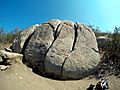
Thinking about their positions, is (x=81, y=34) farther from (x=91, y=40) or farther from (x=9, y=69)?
(x=9, y=69)

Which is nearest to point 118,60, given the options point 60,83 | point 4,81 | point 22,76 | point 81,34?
point 81,34

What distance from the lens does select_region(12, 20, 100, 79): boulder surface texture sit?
15328mm

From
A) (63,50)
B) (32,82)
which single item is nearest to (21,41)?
(63,50)

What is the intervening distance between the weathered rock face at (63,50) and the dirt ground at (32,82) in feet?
1.89

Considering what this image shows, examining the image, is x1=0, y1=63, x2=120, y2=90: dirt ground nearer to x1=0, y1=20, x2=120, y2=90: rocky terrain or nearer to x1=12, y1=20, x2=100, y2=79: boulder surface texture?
x1=0, y1=20, x2=120, y2=90: rocky terrain

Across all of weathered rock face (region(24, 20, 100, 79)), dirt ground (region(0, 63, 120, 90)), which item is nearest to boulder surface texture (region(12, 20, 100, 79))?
weathered rock face (region(24, 20, 100, 79))

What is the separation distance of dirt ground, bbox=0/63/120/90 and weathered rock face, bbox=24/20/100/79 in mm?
577

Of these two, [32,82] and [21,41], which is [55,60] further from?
[21,41]

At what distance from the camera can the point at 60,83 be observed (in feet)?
48.7

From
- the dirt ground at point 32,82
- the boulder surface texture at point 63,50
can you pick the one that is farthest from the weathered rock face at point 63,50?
the dirt ground at point 32,82

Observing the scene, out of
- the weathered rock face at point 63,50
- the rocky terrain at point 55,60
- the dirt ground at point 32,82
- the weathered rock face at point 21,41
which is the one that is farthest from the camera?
the weathered rock face at point 21,41

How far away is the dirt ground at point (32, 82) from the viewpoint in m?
13.5

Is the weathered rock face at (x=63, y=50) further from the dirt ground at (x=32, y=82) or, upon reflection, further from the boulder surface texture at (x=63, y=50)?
the dirt ground at (x=32, y=82)

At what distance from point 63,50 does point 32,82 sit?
9.55ft
